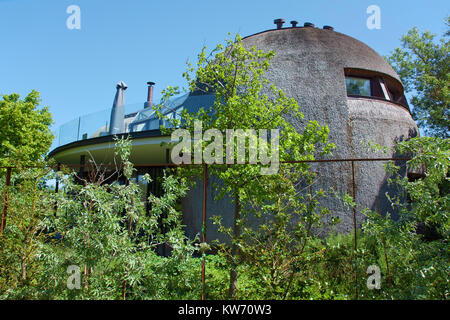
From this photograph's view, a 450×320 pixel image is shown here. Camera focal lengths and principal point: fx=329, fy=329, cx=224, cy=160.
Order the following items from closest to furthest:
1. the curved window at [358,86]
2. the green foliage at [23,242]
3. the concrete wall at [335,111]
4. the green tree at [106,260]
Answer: the green tree at [106,260] → the green foliage at [23,242] → the concrete wall at [335,111] → the curved window at [358,86]

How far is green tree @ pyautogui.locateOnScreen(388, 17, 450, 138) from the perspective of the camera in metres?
17.9

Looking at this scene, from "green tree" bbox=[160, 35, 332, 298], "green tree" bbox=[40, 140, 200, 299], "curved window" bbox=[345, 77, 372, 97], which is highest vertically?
"curved window" bbox=[345, 77, 372, 97]

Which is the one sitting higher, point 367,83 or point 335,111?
point 367,83

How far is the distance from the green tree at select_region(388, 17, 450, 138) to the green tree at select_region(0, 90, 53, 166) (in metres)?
22.9

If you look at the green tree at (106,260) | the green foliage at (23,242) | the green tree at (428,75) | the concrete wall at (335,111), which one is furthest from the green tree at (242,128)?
the green tree at (428,75)

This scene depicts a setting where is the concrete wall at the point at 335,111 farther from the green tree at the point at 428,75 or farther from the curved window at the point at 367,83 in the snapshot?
the green tree at the point at 428,75

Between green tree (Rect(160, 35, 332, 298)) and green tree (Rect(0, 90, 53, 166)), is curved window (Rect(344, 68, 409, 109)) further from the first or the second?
green tree (Rect(0, 90, 53, 166))

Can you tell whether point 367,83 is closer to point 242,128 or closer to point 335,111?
point 335,111

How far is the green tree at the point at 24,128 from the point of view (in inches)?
787

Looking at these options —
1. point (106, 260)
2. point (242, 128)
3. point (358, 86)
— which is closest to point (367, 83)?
point (358, 86)

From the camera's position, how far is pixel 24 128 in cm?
2061

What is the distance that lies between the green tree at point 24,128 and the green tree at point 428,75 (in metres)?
22.9

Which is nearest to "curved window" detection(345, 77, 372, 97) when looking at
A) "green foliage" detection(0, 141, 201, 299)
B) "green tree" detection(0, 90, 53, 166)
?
"green foliage" detection(0, 141, 201, 299)

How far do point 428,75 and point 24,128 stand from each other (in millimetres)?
24354
